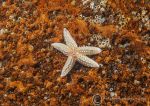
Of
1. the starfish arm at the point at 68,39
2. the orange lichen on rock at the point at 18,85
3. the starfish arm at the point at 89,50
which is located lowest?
the orange lichen on rock at the point at 18,85

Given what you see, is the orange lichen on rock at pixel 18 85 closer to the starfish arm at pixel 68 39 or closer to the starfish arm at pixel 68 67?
the starfish arm at pixel 68 67

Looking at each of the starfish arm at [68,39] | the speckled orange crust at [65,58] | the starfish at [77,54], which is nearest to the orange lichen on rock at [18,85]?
the speckled orange crust at [65,58]

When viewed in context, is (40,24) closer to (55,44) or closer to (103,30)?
(55,44)

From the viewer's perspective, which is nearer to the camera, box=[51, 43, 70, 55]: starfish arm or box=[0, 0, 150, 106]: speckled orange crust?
box=[0, 0, 150, 106]: speckled orange crust

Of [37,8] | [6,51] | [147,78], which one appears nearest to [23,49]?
[6,51]

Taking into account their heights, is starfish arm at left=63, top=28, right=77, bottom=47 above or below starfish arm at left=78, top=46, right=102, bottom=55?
above

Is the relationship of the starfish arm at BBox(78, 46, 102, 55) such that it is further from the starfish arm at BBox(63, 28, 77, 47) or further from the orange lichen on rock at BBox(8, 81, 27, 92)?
the orange lichen on rock at BBox(8, 81, 27, 92)

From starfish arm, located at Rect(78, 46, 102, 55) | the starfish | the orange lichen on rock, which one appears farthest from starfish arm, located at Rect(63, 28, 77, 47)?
the orange lichen on rock
